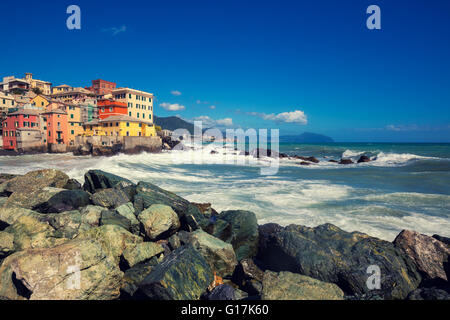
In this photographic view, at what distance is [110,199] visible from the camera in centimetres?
772

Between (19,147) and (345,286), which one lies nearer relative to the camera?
(345,286)

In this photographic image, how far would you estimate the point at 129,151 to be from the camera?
45031 millimetres

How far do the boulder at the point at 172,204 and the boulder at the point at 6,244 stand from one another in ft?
10.00

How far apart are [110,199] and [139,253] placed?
3.73 metres

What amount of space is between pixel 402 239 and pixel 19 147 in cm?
5573

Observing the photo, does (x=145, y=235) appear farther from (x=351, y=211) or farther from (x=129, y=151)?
(x=129, y=151)

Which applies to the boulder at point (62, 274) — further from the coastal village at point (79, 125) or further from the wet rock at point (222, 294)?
the coastal village at point (79, 125)

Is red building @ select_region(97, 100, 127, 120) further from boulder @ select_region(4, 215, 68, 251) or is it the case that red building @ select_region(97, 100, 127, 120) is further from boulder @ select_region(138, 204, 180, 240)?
boulder @ select_region(138, 204, 180, 240)

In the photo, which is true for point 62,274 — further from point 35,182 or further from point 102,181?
point 35,182

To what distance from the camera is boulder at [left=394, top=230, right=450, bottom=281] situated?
461 centimetres

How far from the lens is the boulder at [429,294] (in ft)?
12.0

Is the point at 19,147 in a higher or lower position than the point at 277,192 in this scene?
higher

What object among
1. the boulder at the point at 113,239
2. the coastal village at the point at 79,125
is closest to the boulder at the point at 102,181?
the boulder at the point at 113,239
